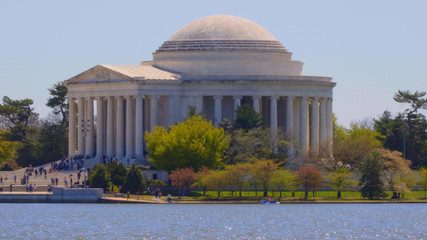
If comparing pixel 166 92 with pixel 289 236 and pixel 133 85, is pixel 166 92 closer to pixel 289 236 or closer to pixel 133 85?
pixel 133 85

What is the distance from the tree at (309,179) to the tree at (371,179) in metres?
5.88

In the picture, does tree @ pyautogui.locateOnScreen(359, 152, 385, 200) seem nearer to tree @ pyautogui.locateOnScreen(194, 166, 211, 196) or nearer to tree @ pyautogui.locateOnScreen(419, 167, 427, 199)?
tree @ pyautogui.locateOnScreen(419, 167, 427, 199)

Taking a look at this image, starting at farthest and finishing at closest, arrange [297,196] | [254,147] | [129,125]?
[129,125] < [254,147] < [297,196]

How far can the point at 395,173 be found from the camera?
175 meters

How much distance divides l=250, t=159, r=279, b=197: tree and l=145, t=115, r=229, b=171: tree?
7523 mm

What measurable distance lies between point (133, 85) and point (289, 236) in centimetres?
7817

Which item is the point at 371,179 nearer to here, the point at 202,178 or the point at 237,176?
the point at 237,176

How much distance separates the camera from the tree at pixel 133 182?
17150 cm

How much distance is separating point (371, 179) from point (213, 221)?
3574cm

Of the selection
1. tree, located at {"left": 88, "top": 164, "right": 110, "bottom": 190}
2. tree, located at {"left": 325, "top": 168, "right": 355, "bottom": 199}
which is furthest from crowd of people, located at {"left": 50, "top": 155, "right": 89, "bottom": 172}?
tree, located at {"left": 325, "top": 168, "right": 355, "bottom": 199}

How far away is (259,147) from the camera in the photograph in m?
188

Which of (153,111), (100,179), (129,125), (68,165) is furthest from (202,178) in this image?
(68,165)

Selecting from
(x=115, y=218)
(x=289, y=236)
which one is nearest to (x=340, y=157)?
(x=115, y=218)

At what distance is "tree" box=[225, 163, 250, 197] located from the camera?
17150cm
